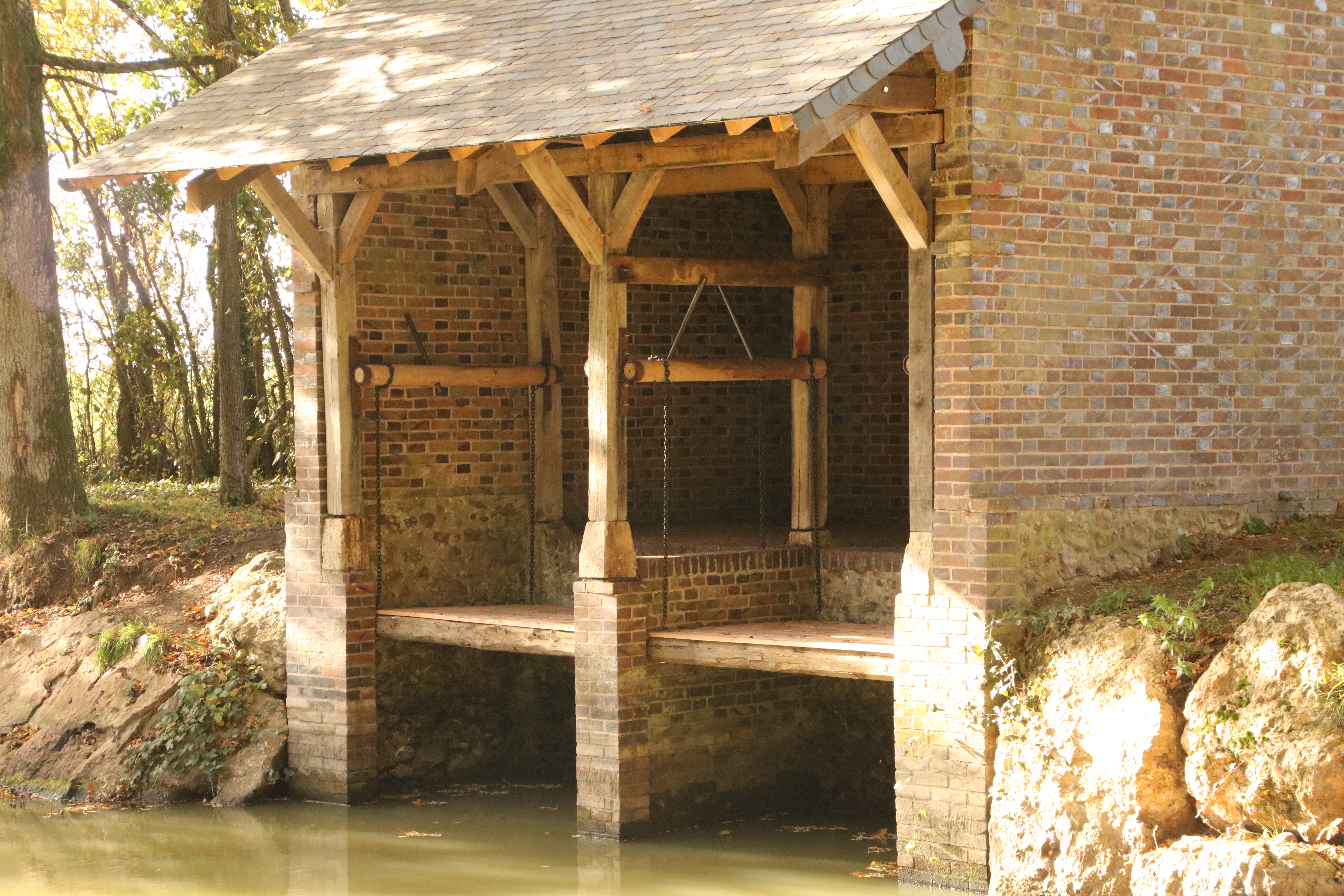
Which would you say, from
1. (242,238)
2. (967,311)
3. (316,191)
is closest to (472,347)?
(316,191)

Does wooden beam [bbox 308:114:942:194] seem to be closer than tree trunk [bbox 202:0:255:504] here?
Yes

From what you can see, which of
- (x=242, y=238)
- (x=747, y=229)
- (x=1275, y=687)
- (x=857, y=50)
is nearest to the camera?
(x=1275, y=687)

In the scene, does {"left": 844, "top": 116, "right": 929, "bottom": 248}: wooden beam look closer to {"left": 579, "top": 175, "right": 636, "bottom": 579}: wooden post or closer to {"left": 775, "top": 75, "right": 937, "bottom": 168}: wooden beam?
{"left": 775, "top": 75, "right": 937, "bottom": 168}: wooden beam

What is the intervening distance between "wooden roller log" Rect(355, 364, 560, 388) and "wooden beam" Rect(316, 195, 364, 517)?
0.50 feet

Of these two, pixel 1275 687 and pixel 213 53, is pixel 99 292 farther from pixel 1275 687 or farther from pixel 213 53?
pixel 1275 687

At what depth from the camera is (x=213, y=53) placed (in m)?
14.9

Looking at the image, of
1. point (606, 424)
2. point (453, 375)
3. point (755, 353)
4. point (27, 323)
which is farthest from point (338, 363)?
point (27, 323)

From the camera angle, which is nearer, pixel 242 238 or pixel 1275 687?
pixel 1275 687

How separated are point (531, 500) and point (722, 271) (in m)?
2.60

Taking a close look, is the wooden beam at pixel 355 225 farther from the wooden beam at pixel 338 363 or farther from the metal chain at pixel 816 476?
the metal chain at pixel 816 476

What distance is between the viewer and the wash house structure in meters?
8.23

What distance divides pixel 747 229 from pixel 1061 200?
450cm

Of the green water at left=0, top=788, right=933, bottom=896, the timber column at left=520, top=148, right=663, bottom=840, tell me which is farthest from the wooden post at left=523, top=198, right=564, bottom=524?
the green water at left=0, top=788, right=933, bottom=896

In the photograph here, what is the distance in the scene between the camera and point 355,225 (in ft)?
35.0
